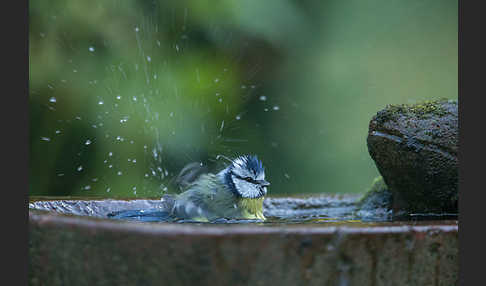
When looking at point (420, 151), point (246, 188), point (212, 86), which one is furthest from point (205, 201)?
point (212, 86)

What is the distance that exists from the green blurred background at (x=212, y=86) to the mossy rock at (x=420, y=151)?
0.97 meters

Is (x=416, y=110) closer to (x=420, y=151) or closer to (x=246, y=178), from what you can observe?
(x=420, y=151)

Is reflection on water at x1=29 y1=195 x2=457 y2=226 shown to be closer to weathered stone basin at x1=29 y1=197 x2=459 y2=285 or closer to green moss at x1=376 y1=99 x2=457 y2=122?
weathered stone basin at x1=29 y1=197 x2=459 y2=285

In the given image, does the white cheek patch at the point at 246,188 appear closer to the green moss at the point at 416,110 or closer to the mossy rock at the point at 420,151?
the mossy rock at the point at 420,151

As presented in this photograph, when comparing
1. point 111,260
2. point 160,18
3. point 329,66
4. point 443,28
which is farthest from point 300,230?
point 443,28

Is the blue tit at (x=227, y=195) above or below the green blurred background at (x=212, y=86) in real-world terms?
below

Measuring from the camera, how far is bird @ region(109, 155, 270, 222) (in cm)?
259

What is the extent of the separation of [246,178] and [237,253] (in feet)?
4.38

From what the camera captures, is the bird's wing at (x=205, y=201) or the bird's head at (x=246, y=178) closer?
the bird's wing at (x=205, y=201)

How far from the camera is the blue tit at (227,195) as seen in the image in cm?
261

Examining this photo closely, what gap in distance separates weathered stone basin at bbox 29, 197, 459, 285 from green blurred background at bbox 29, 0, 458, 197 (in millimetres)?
1513

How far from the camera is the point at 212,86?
4.00 metres

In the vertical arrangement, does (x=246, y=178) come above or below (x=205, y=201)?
above

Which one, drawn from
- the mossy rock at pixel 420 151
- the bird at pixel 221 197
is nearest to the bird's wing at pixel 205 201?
the bird at pixel 221 197
